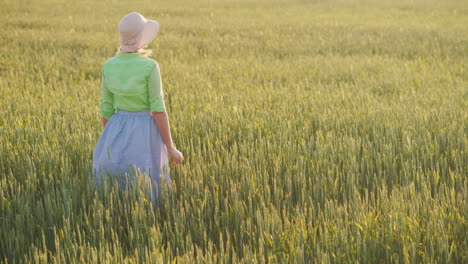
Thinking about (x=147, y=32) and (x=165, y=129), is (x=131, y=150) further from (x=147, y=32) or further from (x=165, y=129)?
(x=147, y=32)

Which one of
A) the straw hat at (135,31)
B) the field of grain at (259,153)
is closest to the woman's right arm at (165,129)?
the field of grain at (259,153)

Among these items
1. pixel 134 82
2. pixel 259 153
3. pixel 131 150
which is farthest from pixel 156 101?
pixel 259 153

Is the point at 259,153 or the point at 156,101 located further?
the point at 259,153

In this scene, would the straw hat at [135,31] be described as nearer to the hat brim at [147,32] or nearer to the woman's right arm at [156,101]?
the hat brim at [147,32]

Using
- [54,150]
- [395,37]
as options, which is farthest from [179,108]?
[395,37]

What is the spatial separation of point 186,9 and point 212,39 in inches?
354

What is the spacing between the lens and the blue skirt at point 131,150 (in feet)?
9.31

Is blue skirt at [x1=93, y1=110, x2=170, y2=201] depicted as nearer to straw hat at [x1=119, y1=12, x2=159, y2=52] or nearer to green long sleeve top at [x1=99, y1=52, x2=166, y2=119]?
green long sleeve top at [x1=99, y1=52, x2=166, y2=119]

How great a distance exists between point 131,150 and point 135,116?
0.21 m

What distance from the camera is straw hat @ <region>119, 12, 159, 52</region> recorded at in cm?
274

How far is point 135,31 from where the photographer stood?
109 inches

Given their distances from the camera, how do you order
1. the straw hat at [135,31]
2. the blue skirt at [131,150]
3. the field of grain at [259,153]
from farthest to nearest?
the blue skirt at [131,150] < the straw hat at [135,31] < the field of grain at [259,153]

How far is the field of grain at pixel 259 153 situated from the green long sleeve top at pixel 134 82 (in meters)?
0.51

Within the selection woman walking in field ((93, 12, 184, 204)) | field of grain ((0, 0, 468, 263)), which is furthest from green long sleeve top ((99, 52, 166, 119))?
field of grain ((0, 0, 468, 263))
